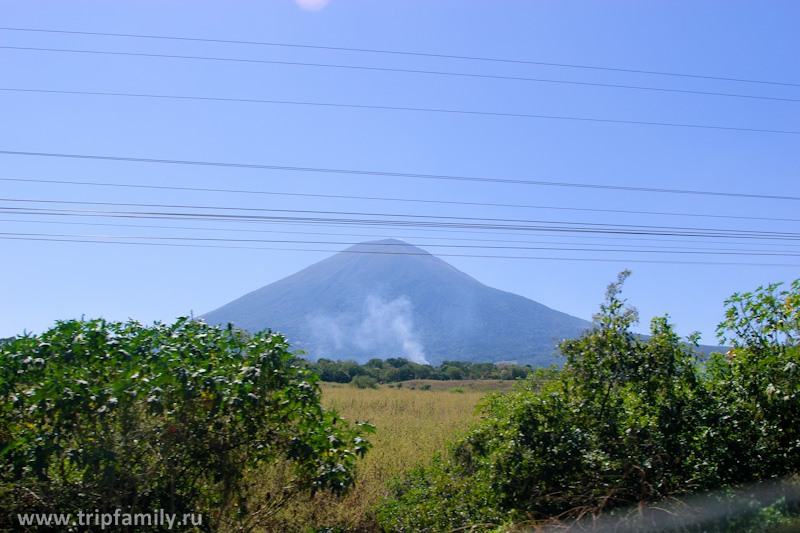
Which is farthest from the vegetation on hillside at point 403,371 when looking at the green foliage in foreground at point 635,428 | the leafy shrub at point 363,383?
the green foliage in foreground at point 635,428

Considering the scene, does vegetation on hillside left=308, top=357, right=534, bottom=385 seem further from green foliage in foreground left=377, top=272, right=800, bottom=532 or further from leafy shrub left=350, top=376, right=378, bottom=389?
green foliage in foreground left=377, top=272, right=800, bottom=532

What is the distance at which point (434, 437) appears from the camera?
14375 millimetres

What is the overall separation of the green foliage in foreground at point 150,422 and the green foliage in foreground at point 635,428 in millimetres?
1933

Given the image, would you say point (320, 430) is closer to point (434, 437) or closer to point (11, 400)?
point (11, 400)

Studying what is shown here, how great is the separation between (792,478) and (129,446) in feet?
20.3

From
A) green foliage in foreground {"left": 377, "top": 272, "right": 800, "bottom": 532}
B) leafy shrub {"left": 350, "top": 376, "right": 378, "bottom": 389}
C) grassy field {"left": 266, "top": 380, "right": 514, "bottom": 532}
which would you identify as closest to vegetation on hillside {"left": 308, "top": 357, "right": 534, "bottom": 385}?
leafy shrub {"left": 350, "top": 376, "right": 378, "bottom": 389}

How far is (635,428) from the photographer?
5168mm

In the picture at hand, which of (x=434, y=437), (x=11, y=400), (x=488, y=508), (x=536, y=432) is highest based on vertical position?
(x=11, y=400)

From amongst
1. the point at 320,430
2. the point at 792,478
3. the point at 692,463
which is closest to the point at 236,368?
the point at 320,430

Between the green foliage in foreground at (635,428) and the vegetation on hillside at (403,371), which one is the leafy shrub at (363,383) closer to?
the vegetation on hillside at (403,371)

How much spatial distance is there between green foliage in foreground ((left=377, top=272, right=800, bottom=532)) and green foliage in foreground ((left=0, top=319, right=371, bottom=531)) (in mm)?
1933

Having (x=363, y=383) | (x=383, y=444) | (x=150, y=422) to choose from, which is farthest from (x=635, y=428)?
(x=363, y=383)

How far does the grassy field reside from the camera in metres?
7.56

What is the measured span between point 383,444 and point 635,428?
916cm
